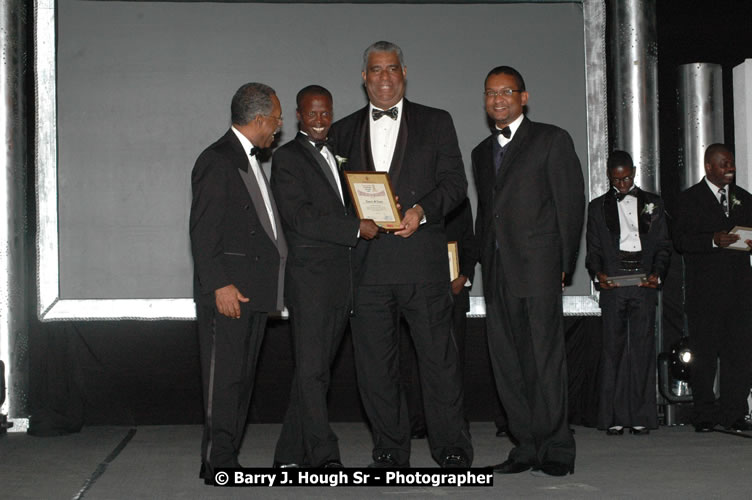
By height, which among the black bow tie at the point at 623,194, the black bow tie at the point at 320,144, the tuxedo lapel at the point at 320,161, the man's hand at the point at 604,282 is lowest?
the man's hand at the point at 604,282

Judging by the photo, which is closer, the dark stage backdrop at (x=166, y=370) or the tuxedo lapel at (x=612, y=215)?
the tuxedo lapel at (x=612, y=215)

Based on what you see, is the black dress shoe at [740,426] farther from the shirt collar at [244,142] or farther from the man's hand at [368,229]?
the shirt collar at [244,142]

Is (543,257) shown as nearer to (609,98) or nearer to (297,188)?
(297,188)

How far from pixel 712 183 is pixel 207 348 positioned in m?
3.67

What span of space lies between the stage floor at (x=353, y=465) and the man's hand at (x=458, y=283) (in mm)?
921

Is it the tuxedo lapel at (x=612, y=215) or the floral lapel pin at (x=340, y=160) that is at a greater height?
the floral lapel pin at (x=340, y=160)

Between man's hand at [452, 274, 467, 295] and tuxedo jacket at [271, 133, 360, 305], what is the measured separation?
1.50 m

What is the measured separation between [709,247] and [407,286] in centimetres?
268

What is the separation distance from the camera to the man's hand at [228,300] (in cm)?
419

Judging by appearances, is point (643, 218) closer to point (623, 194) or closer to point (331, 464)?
point (623, 194)

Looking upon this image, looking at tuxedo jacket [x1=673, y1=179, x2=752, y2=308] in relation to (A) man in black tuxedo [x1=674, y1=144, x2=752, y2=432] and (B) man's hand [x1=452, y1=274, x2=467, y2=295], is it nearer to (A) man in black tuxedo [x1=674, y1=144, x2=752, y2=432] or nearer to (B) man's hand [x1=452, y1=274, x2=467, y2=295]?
(A) man in black tuxedo [x1=674, y1=144, x2=752, y2=432]

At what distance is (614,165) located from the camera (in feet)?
20.2

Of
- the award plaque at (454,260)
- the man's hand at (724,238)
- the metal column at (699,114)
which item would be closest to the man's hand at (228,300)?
the award plaque at (454,260)

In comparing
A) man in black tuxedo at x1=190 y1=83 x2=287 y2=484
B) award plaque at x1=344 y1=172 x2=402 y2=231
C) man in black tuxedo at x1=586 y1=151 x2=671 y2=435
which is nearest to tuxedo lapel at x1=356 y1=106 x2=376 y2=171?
award plaque at x1=344 y1=172 x2=402 y2=231
